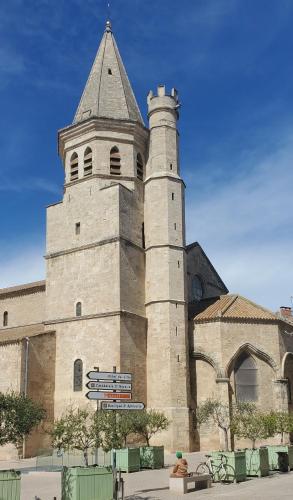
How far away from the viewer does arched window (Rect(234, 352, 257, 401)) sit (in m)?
27.4

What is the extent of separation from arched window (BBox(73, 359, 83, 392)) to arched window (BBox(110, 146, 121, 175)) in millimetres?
10636

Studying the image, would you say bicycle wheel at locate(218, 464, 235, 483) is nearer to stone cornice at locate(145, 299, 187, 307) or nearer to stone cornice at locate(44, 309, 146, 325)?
stone cornice at locate(44, 309, 146, 325)

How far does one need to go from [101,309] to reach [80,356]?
2534mm

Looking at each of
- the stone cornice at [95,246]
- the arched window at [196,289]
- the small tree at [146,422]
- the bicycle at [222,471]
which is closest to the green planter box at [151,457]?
the small tree at [146,422]

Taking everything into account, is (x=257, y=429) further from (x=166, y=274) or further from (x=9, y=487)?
(x=166, y=274)

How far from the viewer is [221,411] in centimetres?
2581

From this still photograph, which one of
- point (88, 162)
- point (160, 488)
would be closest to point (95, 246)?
point (88, 162)

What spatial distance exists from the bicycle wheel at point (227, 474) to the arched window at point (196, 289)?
17.7 meters

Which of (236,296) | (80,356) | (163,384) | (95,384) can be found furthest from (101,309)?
(95,384)

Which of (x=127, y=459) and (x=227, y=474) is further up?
(x=127, y=459)

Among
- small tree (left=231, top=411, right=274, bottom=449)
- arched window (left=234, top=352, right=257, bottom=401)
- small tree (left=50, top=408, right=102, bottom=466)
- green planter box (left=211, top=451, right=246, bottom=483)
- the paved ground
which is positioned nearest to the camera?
the paved ground

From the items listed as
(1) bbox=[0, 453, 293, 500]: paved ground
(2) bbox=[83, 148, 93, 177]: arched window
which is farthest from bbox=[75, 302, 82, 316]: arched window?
(1) bbox=[0, 453, 293, 500]: paved ground

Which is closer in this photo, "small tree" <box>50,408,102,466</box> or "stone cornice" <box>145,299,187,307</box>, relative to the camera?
"small tree" <box>50,408,102,466</box>

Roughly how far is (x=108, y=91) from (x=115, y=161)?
16.6ft
